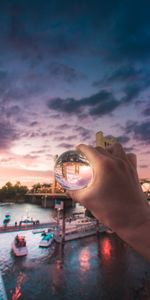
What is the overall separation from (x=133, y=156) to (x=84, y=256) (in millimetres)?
30334

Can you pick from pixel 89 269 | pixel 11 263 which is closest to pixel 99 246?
pixel 89 269

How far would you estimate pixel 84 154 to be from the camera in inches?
54.5

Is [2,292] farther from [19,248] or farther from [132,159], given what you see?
[132,159]

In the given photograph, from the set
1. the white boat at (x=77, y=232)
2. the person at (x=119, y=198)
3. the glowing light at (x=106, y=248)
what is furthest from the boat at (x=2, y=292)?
the person at (x=119, y=198)

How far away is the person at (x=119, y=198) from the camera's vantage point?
4.20ft

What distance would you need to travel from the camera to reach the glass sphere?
137 centimetres

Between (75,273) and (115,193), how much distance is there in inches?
970

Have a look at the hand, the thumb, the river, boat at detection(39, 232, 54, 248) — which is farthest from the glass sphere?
boat at detection(39, 232, 54, 248)

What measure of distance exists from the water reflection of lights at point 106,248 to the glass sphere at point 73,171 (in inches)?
1203

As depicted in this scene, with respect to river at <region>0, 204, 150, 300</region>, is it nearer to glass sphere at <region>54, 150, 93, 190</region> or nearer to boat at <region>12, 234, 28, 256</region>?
boat at <region>12, 234, 28, 256</region>

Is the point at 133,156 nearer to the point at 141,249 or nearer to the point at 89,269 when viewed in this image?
the point at 141,249

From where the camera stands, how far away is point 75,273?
2220cm

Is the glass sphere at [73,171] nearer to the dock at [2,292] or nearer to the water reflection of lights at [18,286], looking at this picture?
the water reflection of lights at [18,286]

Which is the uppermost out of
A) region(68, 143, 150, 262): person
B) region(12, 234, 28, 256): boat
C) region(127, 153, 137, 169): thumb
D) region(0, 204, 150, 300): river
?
region(127, 153, 137, 169): thumb
